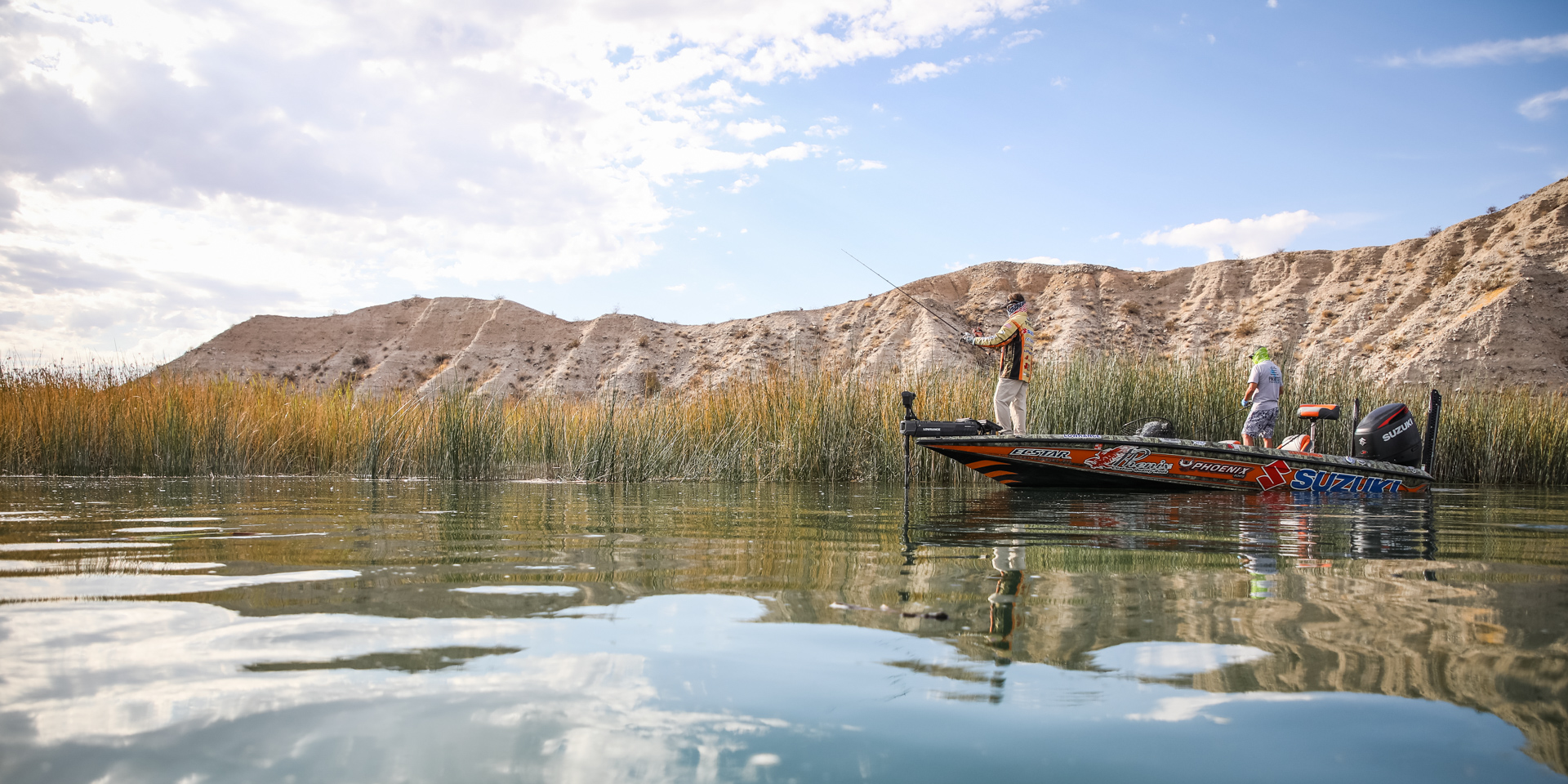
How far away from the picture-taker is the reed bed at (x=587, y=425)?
480 inches

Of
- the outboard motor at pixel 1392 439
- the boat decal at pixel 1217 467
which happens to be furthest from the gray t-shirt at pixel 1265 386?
Result: the boat decal at pixel 1217 467

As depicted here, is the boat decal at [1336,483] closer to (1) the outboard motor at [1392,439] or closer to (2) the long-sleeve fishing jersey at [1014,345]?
(1) the outboard motor at [1392,439]

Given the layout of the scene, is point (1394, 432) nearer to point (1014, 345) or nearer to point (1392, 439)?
point (1392, 439)

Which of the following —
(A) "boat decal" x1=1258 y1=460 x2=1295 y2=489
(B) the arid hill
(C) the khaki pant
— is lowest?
(A) "boat decal" x1=1258 y1=460 x2=1295 y2=489

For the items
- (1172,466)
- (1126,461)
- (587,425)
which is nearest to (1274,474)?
(1172,466)

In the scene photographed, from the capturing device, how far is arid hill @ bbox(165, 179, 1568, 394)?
38.2 m

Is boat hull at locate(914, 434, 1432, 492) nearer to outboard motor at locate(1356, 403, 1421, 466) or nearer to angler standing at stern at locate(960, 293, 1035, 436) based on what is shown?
outboard motor at locate(1356, 403, 1421, 466)

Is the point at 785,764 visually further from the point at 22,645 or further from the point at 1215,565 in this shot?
the point at 1215,565

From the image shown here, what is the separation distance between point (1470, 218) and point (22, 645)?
61305mm

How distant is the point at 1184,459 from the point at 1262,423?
2.03 metres

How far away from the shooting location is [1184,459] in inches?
360

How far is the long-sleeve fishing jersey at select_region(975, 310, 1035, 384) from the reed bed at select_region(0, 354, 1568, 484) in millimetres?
1849

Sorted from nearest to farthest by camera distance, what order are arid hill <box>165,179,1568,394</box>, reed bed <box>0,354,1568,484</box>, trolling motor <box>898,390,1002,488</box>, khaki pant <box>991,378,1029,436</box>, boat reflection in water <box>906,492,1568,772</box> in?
boat reflection in water <box>906,492,1568,772</box> → trolling motor <box>898,390,1002,488</box> → khaki pant <box>991,378,1029,436</box> → reed bed <box>0,354,1568,484</box> → arid hill <box>165,179,1568,394</box>

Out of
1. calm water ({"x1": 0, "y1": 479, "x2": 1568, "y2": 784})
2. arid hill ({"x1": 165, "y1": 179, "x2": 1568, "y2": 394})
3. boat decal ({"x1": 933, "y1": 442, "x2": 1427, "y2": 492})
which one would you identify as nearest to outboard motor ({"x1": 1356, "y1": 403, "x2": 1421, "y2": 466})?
boat decal ({"x1": 933, "y1": 442, "x2": 1427, "y2": 492})
